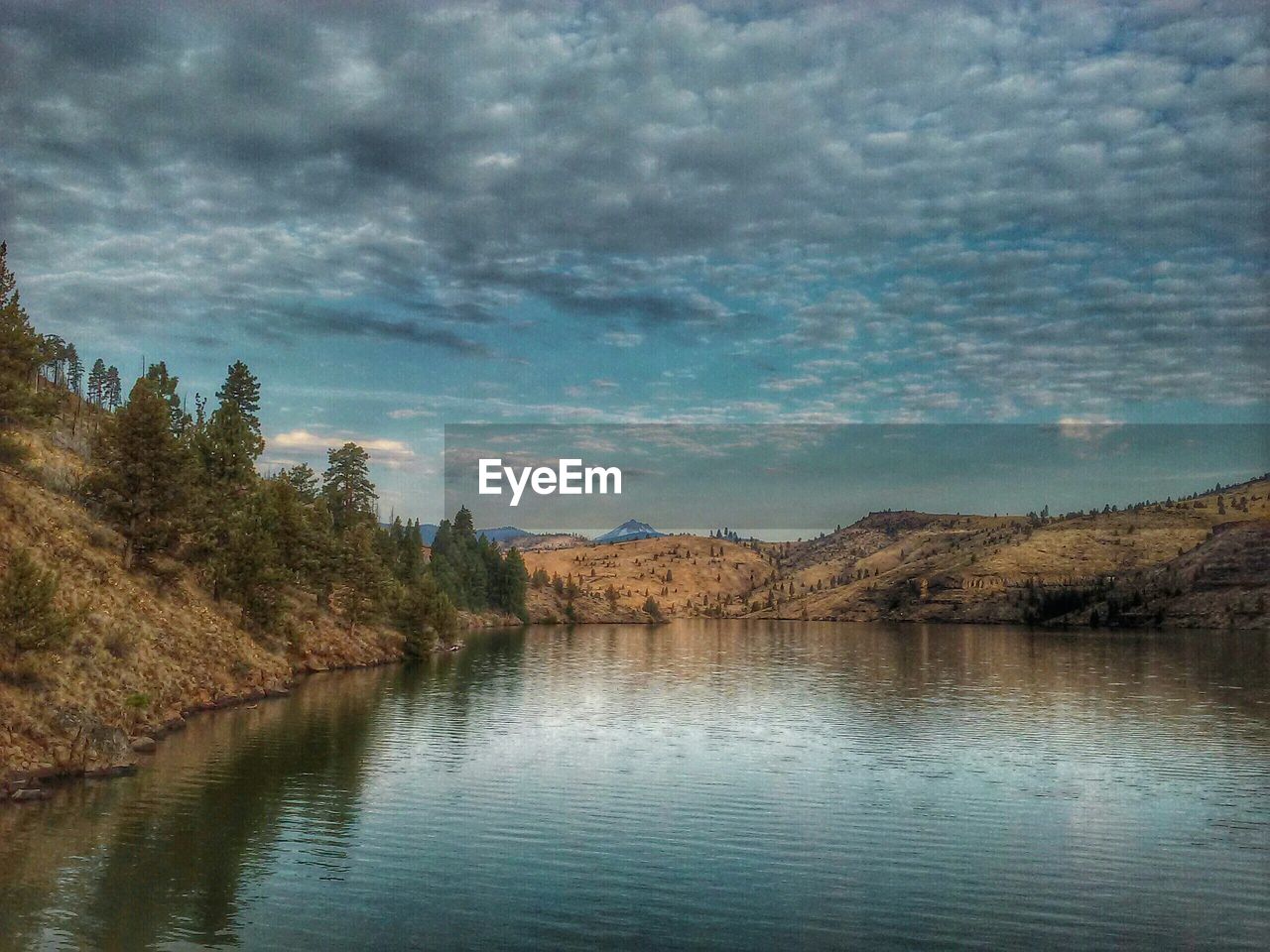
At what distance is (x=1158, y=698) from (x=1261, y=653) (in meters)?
94.9

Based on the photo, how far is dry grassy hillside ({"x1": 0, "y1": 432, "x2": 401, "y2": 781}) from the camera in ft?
167

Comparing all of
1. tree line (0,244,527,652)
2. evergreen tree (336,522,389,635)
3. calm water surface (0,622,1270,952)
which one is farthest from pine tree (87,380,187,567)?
evergreen tree (336,522,389,635)

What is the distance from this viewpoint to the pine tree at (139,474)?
8531 centimetres

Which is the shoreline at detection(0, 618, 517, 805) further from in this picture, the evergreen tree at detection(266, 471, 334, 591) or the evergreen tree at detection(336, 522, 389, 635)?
the evergreen tree at detection(336, 522, 389, 635)

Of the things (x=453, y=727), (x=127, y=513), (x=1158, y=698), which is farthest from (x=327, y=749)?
(x=1158, y=698)

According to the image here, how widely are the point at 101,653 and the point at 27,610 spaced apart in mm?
13216

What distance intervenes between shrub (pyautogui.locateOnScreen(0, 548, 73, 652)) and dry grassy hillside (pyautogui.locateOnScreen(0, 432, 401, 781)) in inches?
81.1

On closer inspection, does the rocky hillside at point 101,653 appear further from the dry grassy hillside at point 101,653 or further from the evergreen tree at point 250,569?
the evergreen tree at point 250,569

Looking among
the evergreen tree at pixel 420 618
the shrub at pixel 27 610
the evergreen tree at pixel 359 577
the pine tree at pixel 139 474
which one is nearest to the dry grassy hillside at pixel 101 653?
the shrub at pixel 27 610

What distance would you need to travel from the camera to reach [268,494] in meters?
116

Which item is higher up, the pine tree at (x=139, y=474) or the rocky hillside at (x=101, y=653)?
the pine tree at (x=139, y=474)

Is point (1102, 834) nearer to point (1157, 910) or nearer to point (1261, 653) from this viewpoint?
point (1157, 910)

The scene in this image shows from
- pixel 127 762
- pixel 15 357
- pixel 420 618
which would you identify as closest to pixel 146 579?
pixel 15 357

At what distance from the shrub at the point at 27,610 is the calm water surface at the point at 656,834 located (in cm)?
888
